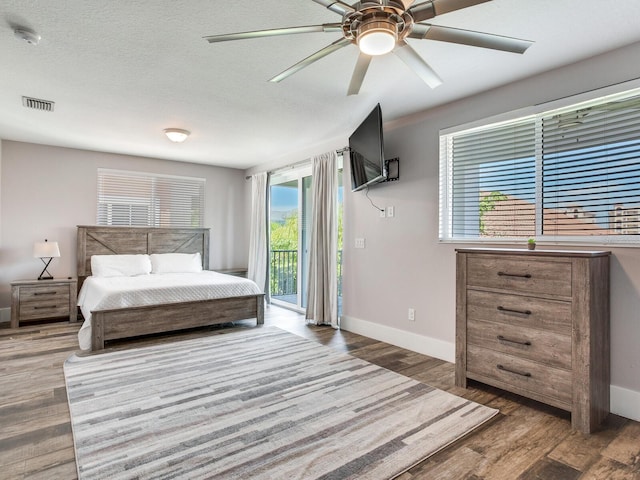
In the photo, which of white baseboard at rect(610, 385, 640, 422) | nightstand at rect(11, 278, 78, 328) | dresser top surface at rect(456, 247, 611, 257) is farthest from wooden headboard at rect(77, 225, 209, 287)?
white baseboard at rect(610, 385, 640, 422)

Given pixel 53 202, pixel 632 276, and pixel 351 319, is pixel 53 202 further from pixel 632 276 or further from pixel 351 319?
pixel 632 276

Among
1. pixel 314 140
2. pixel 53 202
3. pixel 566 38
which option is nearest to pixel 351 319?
pixel 314 140

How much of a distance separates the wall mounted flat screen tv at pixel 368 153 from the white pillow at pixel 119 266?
A: 3.26m

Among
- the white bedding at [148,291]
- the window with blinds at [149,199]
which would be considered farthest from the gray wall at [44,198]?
the white bedding at [148,291]

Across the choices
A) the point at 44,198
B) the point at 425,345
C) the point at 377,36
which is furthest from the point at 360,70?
the point at 44,198

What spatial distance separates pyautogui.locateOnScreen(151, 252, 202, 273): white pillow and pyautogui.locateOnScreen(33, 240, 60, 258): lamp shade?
120cm

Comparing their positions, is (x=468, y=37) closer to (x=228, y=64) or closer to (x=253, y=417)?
(x=228, y=64)

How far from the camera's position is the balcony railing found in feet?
19.6

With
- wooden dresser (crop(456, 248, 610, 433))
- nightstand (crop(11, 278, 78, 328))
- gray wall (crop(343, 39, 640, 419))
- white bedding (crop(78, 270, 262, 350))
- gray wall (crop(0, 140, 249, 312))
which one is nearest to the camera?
wooden dresser (crop(456, 248, 610, 433))

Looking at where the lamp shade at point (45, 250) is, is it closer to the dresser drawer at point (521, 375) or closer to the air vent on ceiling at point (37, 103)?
the air vent on ceiling at point (37, 103)

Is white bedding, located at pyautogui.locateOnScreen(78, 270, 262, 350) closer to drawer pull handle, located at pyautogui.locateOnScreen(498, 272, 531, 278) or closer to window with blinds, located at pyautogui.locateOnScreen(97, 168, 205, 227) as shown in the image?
window with blinds, located at pyautogui.locateOnScreen(97, 168, 205, 227)

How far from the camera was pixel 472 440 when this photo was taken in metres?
2.02

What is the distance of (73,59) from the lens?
256cm

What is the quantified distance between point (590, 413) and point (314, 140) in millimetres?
3946
